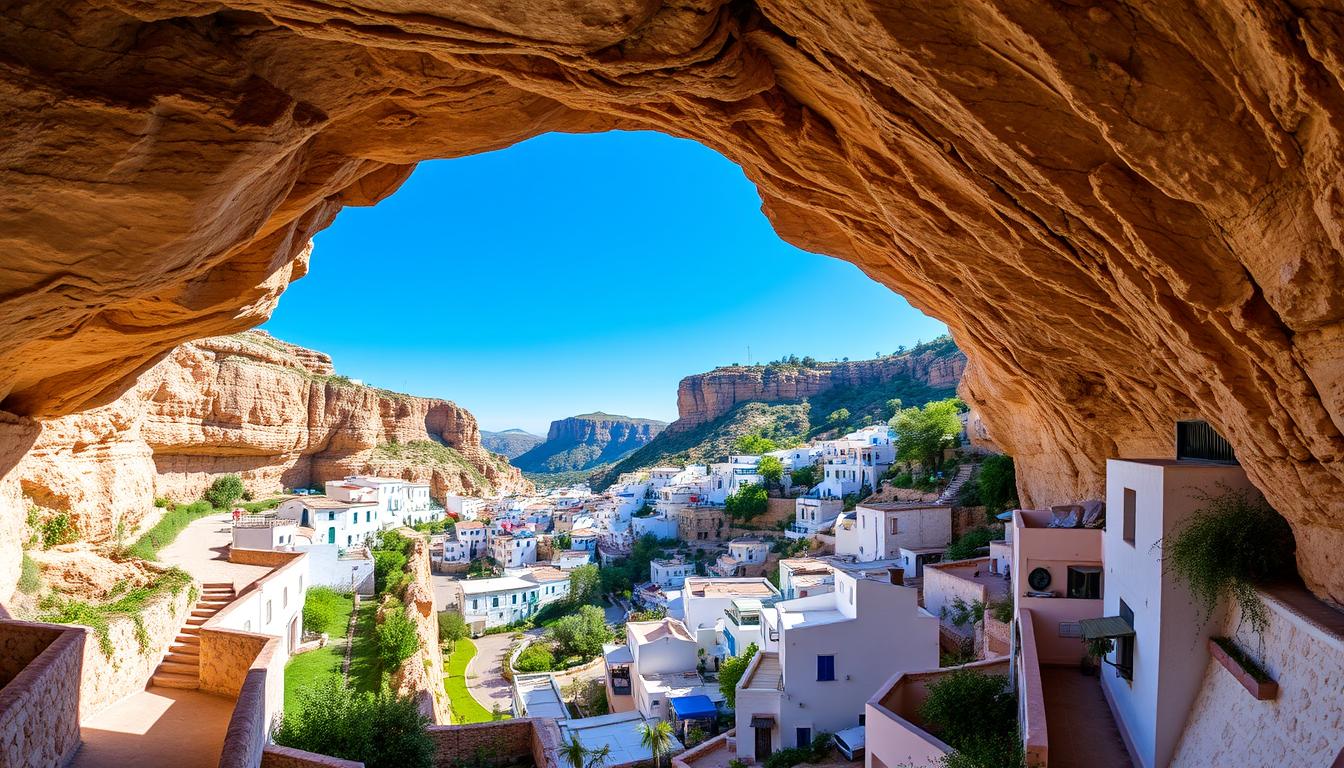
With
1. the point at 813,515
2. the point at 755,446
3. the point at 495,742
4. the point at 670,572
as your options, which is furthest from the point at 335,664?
the point at 755,446

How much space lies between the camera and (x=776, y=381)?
354 ft

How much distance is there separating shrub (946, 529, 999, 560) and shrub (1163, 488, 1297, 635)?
21.4 m

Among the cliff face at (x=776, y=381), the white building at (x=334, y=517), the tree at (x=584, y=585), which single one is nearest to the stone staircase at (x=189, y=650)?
the white building at (x=334, y=517)

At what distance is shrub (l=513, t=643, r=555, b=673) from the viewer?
33.2 m

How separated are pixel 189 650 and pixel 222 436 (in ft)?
97.4

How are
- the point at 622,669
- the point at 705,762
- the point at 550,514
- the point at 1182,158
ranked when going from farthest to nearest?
1. the point at 550,514
2. the point at 622,669
3. the point at 705,762
4. the point at 1182,158

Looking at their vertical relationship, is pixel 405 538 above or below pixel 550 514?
above

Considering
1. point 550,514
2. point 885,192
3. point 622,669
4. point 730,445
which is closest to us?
point 885,192

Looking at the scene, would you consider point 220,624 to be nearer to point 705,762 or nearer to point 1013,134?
point 705,762

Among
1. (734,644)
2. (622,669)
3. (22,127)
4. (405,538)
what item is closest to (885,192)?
(22,127)

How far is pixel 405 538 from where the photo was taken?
112ft

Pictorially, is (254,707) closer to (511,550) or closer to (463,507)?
(511,550)

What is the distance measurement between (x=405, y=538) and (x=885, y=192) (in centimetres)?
3338

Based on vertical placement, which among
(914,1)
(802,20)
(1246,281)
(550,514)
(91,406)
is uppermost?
(802,20)
